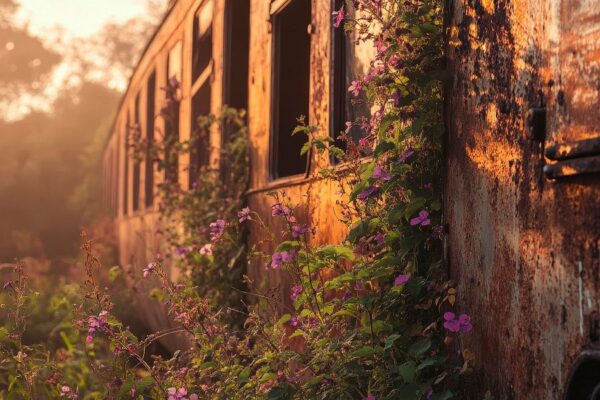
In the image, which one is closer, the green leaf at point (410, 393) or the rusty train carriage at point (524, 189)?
the rusty train carriage at point (524, 189)

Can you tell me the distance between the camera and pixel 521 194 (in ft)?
8.34

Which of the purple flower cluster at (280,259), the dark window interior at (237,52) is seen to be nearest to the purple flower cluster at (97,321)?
the purple flower cluster at (280,259)

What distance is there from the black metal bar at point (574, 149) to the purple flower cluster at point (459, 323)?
63cm

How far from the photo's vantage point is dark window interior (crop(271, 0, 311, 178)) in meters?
5.27

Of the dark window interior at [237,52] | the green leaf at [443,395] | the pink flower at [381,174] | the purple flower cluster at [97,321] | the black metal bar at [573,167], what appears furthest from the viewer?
the dark window interior at [237,52]

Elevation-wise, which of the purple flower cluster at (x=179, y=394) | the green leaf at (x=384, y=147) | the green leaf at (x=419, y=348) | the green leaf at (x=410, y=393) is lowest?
the purple flower cluster at (x=179, y=394)

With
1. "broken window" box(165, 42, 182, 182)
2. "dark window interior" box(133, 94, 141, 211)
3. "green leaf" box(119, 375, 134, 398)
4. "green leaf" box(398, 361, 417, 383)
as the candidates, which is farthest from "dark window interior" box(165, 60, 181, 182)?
"green leaf" box(398, 361, 417, 383)

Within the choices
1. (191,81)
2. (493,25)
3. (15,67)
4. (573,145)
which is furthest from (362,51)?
(15,67)

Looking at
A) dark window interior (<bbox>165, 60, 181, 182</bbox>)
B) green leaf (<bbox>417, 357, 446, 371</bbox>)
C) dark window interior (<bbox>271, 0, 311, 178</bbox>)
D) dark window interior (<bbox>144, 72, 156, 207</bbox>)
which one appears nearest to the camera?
green leaf (<bbox>417, 357, 446, 371</bbox>)

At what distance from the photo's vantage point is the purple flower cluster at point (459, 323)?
278 cm

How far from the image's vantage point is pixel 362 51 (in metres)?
3.96

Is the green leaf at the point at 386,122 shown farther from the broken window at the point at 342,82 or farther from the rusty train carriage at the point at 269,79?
the broken window at the point at 342,82

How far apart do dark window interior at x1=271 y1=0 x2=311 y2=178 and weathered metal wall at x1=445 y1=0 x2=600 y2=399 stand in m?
2.29

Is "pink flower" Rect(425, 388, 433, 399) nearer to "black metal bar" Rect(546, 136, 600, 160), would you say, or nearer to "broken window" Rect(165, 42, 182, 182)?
"black metal bar" Rect(546, 136, 600, 160)
